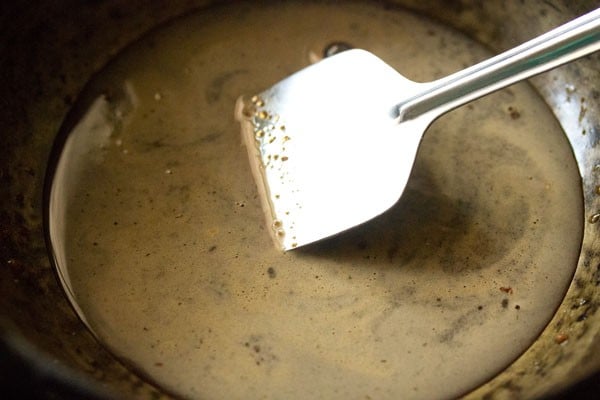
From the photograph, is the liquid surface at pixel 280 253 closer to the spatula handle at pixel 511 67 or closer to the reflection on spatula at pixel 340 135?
the reflection on spatula at pixel 340 135

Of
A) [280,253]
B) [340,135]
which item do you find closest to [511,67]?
[340,135]

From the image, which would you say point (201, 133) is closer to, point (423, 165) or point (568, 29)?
point (423, 165)

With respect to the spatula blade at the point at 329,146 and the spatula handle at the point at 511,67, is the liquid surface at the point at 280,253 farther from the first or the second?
the spatula handle at the point at 511,67

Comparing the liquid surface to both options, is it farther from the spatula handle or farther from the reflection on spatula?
the spatula handle

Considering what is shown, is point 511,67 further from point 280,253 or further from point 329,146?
point 280,253

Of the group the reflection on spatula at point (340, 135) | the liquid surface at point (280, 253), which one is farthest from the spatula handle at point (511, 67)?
the liquid surface at point (280, 253)

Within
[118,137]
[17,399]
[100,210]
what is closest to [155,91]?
[118,137]

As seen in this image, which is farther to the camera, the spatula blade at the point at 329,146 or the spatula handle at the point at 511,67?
the spatula blade at the point at 329,146
